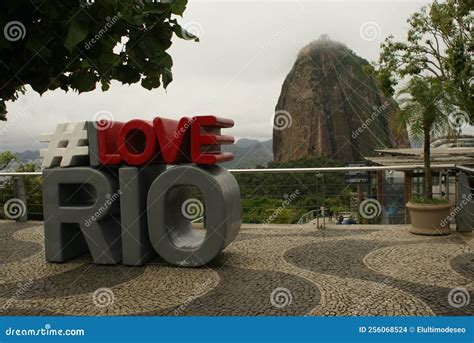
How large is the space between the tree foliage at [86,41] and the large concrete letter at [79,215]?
143 inches

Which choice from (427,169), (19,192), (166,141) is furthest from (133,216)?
(19,192)

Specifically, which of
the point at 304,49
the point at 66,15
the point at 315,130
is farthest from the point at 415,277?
the point at 304,49

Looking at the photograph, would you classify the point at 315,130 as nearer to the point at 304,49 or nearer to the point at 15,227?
the point at 304,49

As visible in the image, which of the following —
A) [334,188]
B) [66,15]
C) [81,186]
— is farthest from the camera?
[334,188]

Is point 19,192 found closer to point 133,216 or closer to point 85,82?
point 133,216

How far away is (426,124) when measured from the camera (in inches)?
262

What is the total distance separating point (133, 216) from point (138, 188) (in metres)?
0.37

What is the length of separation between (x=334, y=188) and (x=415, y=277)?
2852mm

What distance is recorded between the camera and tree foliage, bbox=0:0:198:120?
163cm

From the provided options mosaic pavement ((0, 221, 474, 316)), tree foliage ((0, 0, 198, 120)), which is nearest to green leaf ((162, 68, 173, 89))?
tree foliage ((0, 0, 198, 120))

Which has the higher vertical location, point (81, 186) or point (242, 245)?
point (81, 186)

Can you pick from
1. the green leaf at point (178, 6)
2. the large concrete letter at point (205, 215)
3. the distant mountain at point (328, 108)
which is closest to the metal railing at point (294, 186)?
the large concrete letter at point (205, 215)

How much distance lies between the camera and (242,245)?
6.50 metres

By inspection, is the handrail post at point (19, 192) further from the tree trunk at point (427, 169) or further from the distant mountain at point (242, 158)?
the tree trunk at point (427, 169)
